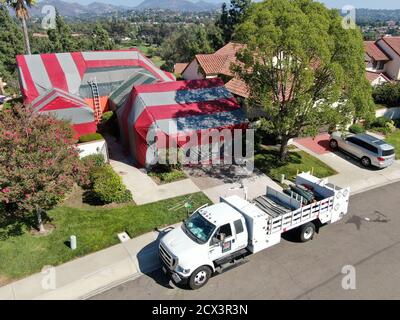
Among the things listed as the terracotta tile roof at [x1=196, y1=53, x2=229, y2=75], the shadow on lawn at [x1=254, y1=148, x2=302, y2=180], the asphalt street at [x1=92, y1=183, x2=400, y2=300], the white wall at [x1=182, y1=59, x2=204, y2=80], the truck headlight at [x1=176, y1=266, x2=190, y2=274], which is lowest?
the asphalt street at [x1=92, y1=183, x2=400, y2=300]

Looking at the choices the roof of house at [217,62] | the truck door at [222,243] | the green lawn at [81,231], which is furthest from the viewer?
the roof of house at [217,62]

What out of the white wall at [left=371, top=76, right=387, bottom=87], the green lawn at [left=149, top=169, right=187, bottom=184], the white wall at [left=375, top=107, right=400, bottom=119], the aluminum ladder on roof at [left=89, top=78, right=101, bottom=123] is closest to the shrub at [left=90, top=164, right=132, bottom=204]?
the green lawn at [left=149, top=169, right=187, bottom=184]

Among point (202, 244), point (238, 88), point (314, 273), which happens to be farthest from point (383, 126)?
point (202, 244)

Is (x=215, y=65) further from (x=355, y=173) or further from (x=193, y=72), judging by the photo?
(x=355, y=173)

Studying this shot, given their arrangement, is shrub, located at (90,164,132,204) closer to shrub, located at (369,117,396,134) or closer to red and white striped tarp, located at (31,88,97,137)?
red and white striped tarp, located at (31,88,97,137)

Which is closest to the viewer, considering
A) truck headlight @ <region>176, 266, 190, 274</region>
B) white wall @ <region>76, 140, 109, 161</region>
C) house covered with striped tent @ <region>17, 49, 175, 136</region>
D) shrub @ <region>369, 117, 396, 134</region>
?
truck headlight @ <region>176, 266, 190, 274</region>

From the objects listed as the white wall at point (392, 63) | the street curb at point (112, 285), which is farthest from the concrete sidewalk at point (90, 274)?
the white wall at point (392, 63)

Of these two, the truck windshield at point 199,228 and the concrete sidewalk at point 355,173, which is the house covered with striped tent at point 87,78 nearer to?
the truck windshield at point 199,228
